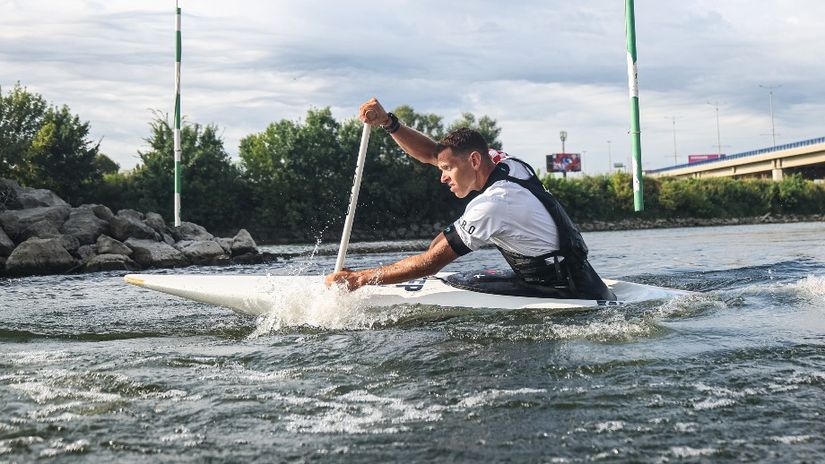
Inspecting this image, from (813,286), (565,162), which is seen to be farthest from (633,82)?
(565,162)

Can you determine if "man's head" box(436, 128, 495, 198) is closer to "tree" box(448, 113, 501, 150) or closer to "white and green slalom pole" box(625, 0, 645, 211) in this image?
"white and green slalom pole" box(625, 0, 645, 211)

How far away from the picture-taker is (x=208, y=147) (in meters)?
43.7

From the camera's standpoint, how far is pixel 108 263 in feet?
53.0

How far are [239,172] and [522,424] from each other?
147 ft

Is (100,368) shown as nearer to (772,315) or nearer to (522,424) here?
(522,424)

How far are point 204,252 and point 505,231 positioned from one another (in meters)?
15.1

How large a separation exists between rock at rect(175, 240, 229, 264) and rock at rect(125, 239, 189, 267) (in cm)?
35

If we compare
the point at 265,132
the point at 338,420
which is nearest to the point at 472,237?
the point at 338,420

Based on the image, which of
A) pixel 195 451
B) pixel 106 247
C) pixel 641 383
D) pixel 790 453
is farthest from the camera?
pixel 106 247

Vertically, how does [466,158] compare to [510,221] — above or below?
above

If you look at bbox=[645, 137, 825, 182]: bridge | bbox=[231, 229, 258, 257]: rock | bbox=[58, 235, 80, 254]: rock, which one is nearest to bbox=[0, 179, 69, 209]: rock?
bbox=[58, 235, 80, 254]: rock

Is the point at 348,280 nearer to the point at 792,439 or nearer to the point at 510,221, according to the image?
the point at 510,221

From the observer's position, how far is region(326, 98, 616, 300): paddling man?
5137 millimetres

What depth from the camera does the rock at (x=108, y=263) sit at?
15836mm
